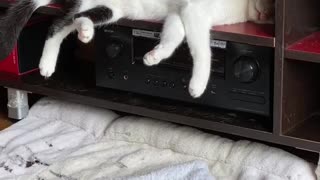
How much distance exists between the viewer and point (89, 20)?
1.48m

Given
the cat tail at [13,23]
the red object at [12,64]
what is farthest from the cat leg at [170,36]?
the red object at [12,64]

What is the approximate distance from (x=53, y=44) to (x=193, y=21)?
0.39m

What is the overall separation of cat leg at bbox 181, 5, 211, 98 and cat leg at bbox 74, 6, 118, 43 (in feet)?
0.71

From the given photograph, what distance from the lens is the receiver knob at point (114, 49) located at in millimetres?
1604

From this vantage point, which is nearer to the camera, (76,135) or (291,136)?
(291,136)

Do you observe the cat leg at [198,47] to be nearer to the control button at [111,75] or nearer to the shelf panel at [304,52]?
the shelf panel at [304,52]

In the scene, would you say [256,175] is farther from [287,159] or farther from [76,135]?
[76,135]

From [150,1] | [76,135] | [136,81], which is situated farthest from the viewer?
[76,135]

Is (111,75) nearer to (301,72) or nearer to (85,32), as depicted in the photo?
(85,32)

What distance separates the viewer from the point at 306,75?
1483 millimetres

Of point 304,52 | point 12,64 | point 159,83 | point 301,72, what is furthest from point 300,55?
point 12,64

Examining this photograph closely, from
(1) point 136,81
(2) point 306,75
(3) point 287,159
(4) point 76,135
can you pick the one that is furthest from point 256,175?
(4) point 76,135

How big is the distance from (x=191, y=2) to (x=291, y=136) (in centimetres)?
38

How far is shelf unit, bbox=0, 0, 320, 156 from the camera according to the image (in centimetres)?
133
